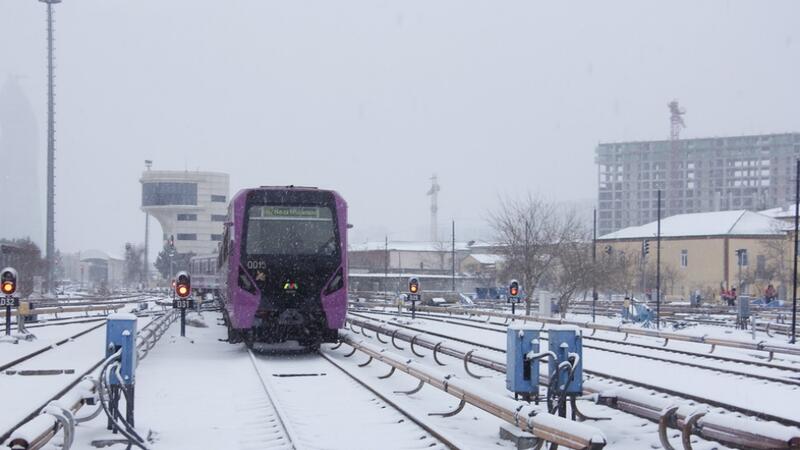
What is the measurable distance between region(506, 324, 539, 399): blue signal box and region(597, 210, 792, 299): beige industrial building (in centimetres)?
6272

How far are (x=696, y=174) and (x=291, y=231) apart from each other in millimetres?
175798

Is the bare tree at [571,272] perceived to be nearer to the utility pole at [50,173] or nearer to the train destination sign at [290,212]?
the train destination sign at [290,212]

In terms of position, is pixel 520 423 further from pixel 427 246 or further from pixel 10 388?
pixel 427 246

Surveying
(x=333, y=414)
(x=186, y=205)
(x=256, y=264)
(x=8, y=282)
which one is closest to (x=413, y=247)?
(x=186, y=205)

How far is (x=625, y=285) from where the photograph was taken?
61.4 meters

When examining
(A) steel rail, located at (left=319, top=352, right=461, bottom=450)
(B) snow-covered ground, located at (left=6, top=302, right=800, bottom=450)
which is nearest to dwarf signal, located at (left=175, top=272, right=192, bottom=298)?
(B) snow-covered ground, located at (left=6, top=302, right=800, bottom=450)

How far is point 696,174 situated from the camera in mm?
182625

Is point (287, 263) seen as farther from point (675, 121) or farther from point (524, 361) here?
point (675, 121)

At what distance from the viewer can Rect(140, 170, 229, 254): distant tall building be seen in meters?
127

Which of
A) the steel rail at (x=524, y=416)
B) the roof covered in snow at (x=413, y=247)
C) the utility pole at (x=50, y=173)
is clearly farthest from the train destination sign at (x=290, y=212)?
the roof covered in snow at (x=413, y=247)

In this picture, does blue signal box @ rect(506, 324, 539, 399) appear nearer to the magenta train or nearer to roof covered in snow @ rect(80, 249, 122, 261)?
the magenta train

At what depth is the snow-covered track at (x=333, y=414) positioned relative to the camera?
9845 millimetres

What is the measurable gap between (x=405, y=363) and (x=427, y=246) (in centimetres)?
11850

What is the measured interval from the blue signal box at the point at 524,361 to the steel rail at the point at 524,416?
482 mm
